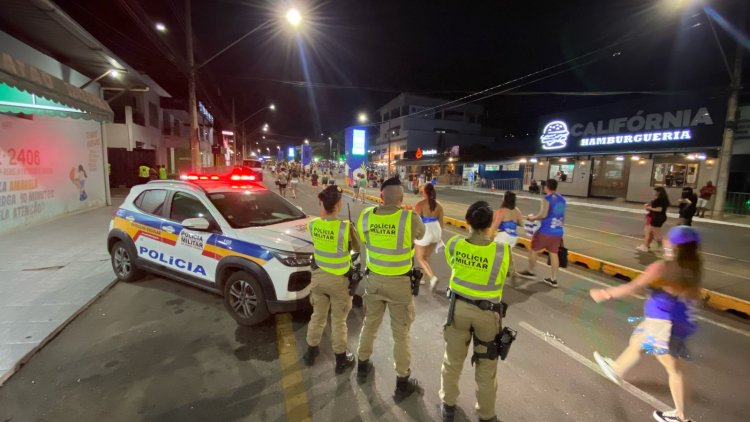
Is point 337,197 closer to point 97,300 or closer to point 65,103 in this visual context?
point 97,300

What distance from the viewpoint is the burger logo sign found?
85.5 ft

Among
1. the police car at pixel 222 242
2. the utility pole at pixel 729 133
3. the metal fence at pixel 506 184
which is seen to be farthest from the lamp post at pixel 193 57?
the metal fence at pixel 506 184

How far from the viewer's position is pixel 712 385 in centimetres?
339

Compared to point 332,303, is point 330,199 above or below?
above

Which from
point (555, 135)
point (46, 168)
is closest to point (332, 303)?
point (46, 168)

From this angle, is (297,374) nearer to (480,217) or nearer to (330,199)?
(330,199)

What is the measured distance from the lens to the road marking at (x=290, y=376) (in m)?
2.89

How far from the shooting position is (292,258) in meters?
4.03

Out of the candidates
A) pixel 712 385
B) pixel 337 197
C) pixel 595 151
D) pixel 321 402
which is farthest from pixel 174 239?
pixel 595 151

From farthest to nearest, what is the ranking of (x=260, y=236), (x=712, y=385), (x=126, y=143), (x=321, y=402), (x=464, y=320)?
(x=126, y=143) < (x=260, y=236) < (x=712, y=385) < (x=321, y=402) < (x=464, y=320)

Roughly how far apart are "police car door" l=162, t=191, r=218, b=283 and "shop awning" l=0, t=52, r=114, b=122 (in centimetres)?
344

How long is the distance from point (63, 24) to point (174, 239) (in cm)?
750

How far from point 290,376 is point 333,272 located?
1083 millimetres

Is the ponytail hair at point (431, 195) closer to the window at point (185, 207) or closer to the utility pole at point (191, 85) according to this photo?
the window at point (185, 207)
